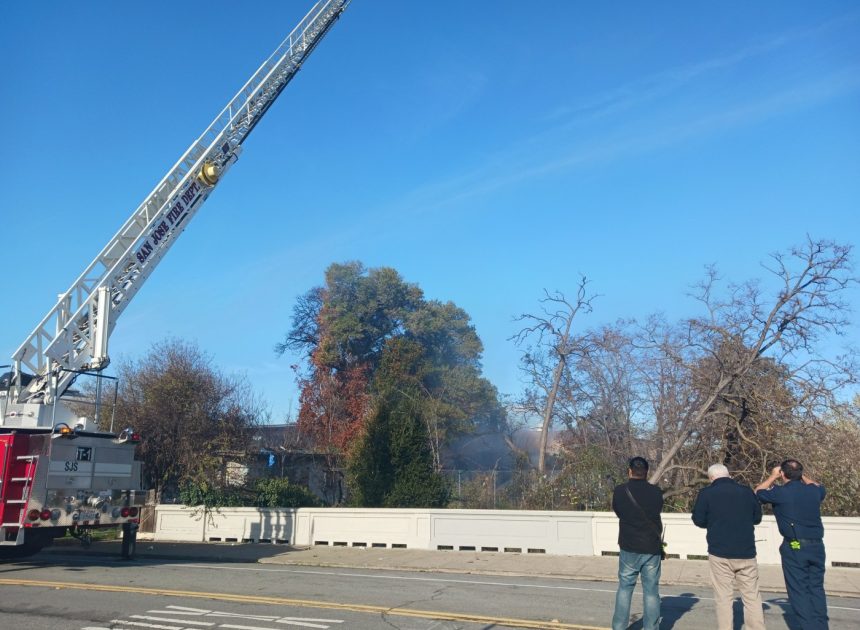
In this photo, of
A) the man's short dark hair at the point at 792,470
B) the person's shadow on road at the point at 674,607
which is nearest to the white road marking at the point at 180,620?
the person's shadow on road at the point at 674,607

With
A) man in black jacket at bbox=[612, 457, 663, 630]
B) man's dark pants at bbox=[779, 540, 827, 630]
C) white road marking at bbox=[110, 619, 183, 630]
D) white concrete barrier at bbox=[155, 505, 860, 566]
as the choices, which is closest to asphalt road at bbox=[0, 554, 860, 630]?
white road marking at bbox=[110, 619, 183, 630]

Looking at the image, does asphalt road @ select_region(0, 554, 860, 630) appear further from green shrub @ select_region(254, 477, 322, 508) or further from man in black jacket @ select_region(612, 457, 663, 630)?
green shrub @ select_region(254, 477, 322, 508)

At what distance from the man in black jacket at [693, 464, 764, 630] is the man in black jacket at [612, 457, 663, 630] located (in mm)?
517

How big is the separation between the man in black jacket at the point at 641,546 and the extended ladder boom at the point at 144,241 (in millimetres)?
11118

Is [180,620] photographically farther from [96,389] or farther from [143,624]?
[96,389]

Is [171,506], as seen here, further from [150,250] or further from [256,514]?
[150,250]

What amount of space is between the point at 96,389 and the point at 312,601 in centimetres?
754

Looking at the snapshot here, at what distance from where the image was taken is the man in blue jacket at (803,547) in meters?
6.93

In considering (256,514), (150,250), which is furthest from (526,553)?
(150,250)

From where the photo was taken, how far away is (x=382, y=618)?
850cm

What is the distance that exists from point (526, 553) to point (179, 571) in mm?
7583

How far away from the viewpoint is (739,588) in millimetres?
6914

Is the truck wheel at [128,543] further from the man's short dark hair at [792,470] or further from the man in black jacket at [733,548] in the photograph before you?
the man's short dark hair at [792,470]

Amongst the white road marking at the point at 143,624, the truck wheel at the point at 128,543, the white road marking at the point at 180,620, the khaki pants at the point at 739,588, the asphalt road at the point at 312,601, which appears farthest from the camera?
the truck wheel at the point at 128,543
